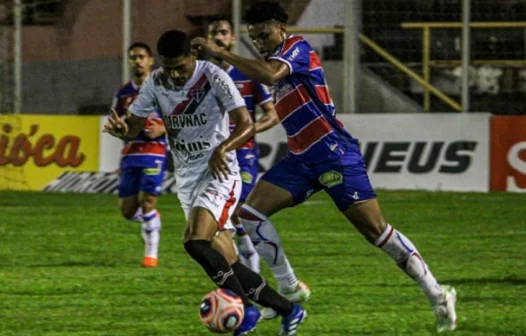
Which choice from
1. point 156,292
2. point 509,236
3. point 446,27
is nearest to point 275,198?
point 156,292

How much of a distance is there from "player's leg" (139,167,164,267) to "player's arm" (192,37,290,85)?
409cm

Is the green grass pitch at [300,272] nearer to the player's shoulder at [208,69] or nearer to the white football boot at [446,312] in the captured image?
the white football boot at [446,312]

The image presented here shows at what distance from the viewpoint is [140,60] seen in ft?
38.8

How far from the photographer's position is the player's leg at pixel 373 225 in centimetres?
823

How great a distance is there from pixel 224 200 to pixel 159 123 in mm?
3893

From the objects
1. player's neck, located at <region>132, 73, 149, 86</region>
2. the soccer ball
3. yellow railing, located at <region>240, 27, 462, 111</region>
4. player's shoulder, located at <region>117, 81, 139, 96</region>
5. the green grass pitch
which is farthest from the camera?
yellow railing, located at <region>240, 27, 462, 111</region>

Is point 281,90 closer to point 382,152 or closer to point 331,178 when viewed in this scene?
point 331,178

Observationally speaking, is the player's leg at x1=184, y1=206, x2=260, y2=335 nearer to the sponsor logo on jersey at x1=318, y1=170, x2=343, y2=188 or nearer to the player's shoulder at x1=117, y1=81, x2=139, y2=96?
the sponsor logo on jersey at x1=318, y1=170, x2=343, y2=188

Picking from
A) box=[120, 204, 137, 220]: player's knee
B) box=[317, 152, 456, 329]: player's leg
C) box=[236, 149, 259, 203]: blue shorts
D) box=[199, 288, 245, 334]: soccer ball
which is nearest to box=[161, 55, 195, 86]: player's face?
box=[317, 152, 456, 329]: player's leg

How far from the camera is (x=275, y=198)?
852 cm

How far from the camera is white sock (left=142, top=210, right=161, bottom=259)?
39.0 feet

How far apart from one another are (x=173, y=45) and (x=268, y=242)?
1.48 meters

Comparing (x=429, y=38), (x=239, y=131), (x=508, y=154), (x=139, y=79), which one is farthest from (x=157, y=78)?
(x=429, y=38)

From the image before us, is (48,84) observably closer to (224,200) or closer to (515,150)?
(515,150)
